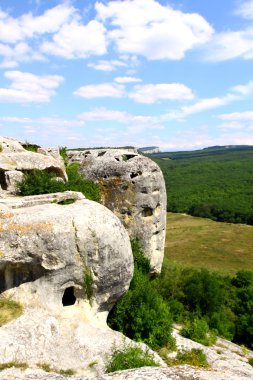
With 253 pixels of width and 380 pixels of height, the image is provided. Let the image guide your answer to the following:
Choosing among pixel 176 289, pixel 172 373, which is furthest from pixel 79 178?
pixel 172 373

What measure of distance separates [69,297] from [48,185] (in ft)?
20.9

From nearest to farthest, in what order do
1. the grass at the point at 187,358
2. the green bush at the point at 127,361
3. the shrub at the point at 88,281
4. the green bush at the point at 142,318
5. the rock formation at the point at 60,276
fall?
1. the green bush at the point at 127,361
2. the rock formation at the point at 60,276
3. the shrub at the point at 88,281
4. the grass at the point at 187,358
5. the green bush at the point at 142,318

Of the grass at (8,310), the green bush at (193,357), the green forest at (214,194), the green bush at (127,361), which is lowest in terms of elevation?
the green forest at (214,194)

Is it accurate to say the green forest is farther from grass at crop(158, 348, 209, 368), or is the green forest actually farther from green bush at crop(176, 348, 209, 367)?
grass at crop(158, 348, 209, 368)

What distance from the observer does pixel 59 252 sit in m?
15.6

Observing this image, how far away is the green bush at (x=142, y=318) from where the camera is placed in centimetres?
1908

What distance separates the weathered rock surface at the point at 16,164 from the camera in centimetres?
2138

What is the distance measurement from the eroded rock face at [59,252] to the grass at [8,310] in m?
0.35

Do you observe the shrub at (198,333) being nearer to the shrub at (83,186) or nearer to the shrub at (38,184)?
the shrub at (83,186)

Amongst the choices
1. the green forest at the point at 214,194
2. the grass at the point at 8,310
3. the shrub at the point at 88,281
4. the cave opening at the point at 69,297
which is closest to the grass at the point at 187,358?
the shrub at the point at 88,281

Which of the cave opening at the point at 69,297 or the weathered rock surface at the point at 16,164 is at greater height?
the weathered rock surface at the point at 16,164

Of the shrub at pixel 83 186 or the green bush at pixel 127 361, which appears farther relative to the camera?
the shrub at pixel 83 186

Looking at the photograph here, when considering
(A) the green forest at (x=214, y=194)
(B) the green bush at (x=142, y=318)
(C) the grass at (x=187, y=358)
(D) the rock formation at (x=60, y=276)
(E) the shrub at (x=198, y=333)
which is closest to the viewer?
(D) the rock formation at (x=60, y=276)

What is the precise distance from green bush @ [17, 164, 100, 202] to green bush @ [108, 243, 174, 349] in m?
6.45
